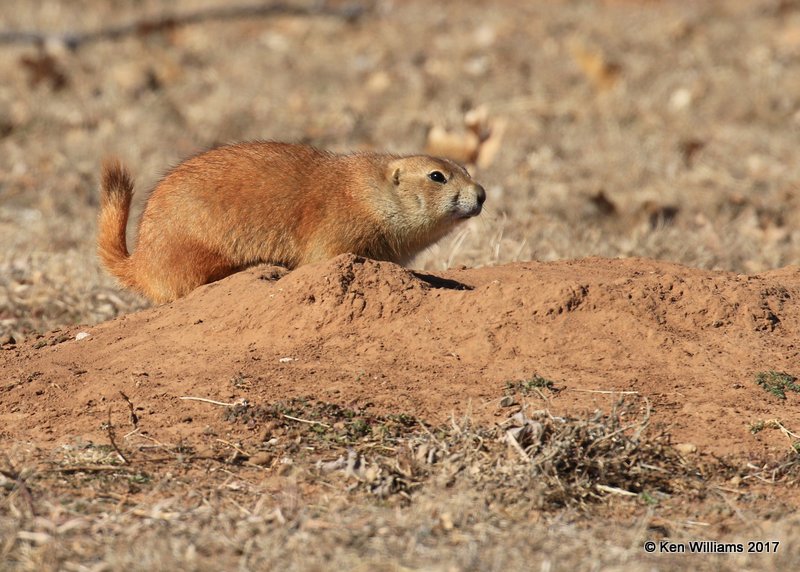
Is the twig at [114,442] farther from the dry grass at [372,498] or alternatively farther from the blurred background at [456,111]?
the blurred background at [456,111]

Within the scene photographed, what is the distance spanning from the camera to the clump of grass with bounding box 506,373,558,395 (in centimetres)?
432

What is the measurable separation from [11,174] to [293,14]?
5.43 meters

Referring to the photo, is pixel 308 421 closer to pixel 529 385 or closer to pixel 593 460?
pixel 529 385

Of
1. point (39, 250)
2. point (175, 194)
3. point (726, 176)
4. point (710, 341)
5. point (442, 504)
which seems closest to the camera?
point (442, 504)

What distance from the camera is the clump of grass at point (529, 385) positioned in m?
4.32

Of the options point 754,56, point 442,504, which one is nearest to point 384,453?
point 442,504

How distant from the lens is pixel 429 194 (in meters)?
6.04

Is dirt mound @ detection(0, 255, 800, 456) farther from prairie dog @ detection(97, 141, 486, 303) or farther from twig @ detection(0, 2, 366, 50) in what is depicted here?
twig @ detection(0, 2, 366, 50)

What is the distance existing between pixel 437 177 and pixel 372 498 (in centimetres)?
267

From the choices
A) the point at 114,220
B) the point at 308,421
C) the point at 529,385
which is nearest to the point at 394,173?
the point at 114,220

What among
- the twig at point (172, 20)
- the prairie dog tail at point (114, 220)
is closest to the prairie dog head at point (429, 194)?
the prairie dog tail at point (114, 220)

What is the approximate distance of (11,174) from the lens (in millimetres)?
9539

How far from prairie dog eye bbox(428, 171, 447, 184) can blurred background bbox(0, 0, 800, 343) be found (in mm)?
777

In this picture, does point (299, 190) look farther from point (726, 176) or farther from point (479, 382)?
point (726, 176)
